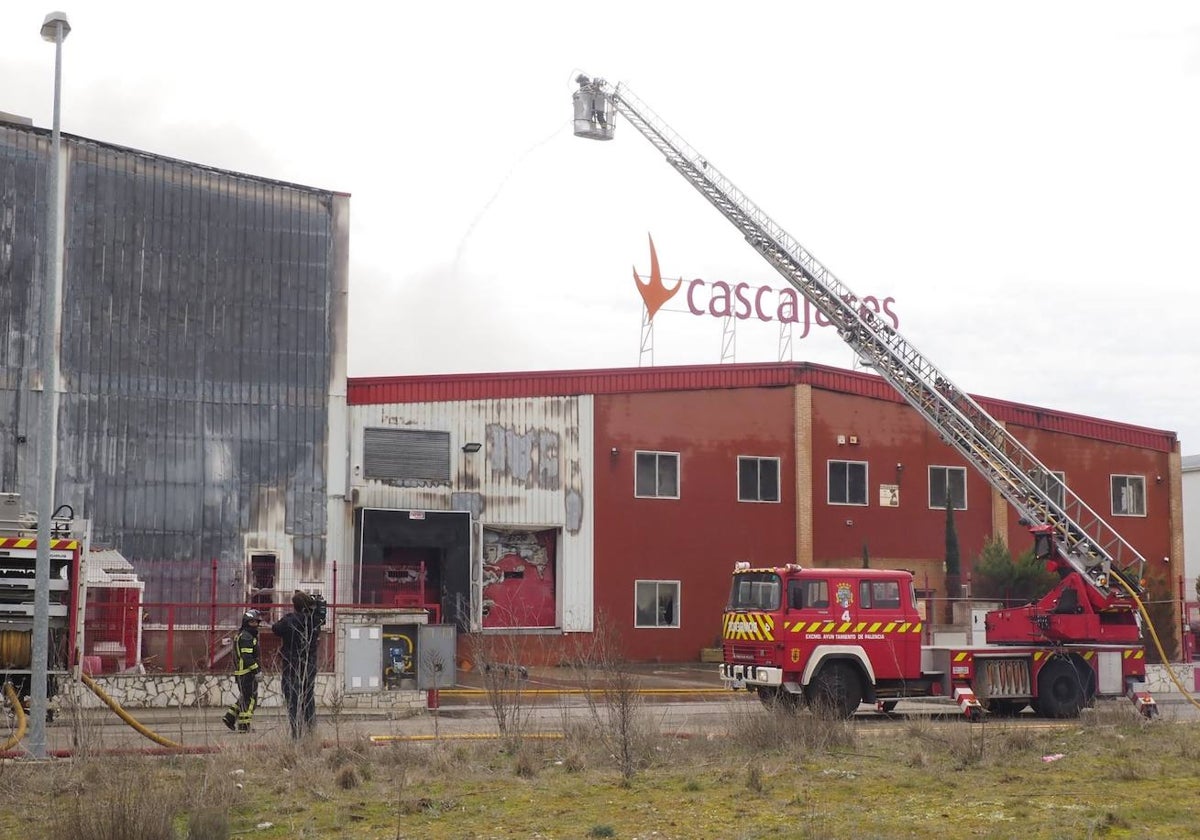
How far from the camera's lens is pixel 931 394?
30359 mm

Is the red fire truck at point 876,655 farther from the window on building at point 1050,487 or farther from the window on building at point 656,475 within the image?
the window on building at point 656,475

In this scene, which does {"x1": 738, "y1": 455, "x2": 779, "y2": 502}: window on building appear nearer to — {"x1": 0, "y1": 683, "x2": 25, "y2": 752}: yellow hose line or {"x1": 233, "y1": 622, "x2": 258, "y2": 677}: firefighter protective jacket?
{"x1": 233, "y1": 622, "x2": 258, "y2": 677}: firefighter protective jacket

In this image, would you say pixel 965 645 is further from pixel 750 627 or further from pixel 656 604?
pixel 656 604

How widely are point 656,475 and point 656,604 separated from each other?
330 cm

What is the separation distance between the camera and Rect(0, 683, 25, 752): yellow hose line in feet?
46.9

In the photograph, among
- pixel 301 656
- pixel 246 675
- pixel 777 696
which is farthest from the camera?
pixel 777 696

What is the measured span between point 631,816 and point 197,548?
20958 mm

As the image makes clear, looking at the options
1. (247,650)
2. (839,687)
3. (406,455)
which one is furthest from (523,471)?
(247,650)

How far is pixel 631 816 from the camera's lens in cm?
1073

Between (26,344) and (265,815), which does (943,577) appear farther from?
(265,815)

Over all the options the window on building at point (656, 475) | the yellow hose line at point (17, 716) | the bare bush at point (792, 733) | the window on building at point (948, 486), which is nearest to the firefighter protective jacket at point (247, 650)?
the yellow hose line at point (17, 716)

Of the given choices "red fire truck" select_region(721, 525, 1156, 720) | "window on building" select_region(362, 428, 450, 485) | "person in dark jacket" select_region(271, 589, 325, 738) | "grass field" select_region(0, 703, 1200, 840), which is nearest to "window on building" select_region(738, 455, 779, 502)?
"window on building" select_region(362, 428, 450, 485)

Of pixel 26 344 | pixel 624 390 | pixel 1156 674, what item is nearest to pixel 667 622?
pixel 624 390

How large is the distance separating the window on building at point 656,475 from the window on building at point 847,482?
4.88 meters
